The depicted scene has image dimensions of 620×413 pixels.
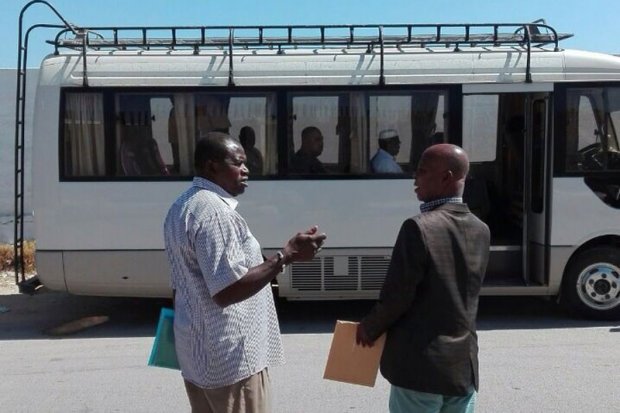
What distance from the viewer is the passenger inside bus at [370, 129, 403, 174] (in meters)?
7.68

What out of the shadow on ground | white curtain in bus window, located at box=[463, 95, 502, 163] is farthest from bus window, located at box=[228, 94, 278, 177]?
white curtain in bus window, located at box=[463, 95, 502, 163]

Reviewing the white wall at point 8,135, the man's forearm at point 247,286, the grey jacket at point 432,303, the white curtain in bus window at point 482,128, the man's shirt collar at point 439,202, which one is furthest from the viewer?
the white wall at point 8,135

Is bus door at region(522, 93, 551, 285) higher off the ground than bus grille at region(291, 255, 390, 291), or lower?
higher

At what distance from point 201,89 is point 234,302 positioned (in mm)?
5109

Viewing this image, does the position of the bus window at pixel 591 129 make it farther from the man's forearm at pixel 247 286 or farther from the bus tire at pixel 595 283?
the man's forearm at pixel 247 286

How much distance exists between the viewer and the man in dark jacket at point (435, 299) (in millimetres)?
2904

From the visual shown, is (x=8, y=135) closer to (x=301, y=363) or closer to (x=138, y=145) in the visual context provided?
(x=138, y=145)

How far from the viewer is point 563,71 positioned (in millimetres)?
7641

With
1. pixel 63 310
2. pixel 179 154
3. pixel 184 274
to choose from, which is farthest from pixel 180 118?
pixel 184 274

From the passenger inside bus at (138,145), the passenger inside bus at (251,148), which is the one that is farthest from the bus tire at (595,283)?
the passenger inside bus at (138,145)

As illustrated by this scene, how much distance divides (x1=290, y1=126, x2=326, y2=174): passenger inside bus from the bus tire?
2866mm

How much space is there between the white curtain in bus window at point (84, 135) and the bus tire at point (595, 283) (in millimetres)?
5038

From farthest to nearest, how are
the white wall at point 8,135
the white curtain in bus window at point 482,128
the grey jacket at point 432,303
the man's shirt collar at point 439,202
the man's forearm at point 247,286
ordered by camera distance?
the white wall at point 8,135, the white curtain in bus window at point 482,128, the man's shirt collar at point 439,202, the grey jacket at point 432,303, the man's forearm at point 247,286

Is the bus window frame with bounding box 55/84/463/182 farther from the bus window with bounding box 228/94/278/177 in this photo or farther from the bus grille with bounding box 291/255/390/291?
the bus grille with bounding box 291/255/390/291
